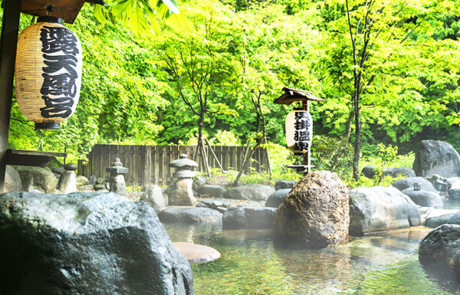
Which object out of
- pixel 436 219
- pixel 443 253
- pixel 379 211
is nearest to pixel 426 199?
pixel 436 219

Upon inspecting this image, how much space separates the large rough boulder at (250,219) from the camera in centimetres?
794

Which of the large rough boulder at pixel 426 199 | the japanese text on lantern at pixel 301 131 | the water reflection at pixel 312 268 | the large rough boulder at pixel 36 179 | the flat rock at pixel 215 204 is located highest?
the japanese text on lantern at pixel 301 131

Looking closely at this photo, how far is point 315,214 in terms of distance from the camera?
6.34 metres

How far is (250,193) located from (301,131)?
362 centimetres

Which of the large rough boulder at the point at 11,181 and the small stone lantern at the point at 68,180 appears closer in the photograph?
the large rough boulder at the point at 11,181

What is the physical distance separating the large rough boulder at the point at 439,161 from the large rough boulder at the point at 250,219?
36.3 ft

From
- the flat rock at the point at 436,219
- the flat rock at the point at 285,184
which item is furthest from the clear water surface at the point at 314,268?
the flat rock at the point at 285,184

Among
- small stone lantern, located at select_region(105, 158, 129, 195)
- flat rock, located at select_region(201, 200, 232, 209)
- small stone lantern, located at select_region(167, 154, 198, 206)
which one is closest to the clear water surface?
flat rock, located at select_region(201, 200, 232, 209)

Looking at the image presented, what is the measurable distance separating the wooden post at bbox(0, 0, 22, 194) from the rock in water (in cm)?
487

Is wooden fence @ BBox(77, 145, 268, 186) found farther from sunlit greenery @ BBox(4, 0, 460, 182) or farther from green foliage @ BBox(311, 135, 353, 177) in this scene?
green foliage @ BBox(311, 135, 353, 177)

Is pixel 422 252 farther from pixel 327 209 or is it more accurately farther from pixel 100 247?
pixel 100 247

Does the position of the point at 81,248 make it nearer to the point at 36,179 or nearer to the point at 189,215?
the point at 189,215

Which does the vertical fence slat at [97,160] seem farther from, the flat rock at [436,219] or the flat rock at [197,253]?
the flat rock at [436,219]

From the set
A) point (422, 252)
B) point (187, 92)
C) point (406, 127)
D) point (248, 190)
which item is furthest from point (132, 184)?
point (406, 127)
